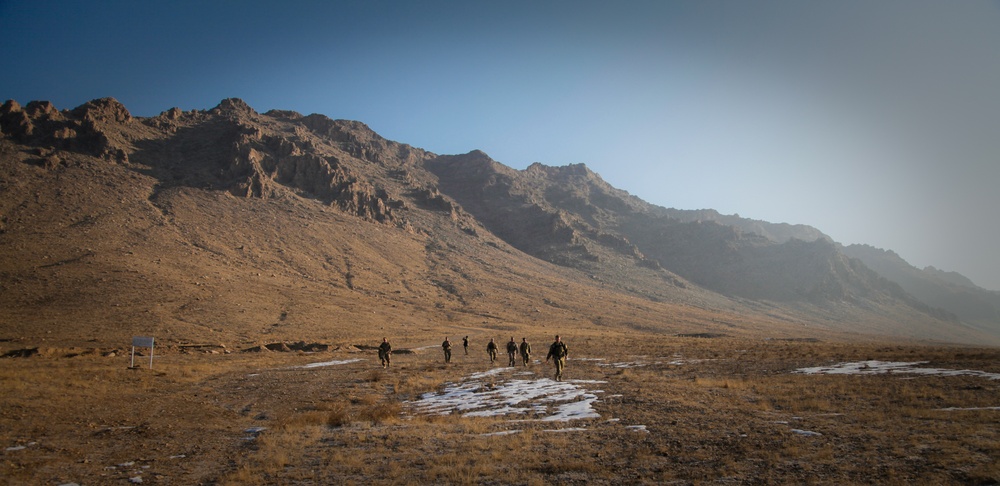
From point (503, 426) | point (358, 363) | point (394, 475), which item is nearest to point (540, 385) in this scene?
point (503, 426)

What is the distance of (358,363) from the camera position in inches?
1133

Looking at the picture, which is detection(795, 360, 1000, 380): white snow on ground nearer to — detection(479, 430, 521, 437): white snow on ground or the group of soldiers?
the group of soldiers

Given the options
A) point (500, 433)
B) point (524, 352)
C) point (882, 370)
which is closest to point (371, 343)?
point (524, 352)

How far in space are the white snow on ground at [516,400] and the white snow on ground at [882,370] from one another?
10.4 m

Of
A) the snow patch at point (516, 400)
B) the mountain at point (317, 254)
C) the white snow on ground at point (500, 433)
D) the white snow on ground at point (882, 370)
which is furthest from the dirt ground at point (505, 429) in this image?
the mountain at point (317, 254)

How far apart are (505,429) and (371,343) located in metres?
34.9

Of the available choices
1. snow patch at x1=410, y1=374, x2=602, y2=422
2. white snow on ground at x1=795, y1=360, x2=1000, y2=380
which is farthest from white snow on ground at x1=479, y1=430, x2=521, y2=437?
white snow on ground at x1=795, y1=360, x2=1000, y2=380

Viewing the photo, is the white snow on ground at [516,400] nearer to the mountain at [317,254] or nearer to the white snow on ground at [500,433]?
the white snow on ground at [500,433]

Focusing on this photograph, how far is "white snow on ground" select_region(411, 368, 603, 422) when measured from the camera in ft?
43.5

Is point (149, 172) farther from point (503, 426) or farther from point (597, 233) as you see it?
point (597, 233)

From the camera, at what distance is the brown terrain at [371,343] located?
29.6ft

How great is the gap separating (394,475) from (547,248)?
131 metres

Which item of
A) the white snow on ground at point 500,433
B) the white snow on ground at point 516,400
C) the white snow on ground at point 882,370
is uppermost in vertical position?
the white snow on ground at point 882,370

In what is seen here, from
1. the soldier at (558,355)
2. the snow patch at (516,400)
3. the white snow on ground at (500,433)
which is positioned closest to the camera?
the white snow on ground at (500,433)
